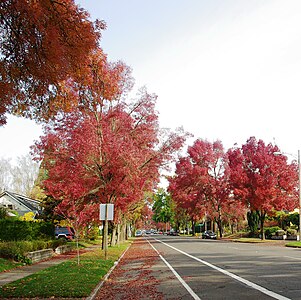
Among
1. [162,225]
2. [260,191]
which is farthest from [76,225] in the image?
[162,225]

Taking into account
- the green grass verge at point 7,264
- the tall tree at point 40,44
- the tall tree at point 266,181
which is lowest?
the green grass verge at point 7,264

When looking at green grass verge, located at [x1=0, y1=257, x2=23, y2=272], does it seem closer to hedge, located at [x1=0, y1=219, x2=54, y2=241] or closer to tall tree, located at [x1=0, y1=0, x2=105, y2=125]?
hedge, located at [x1=0, y1=219, x2=54, y2=241]

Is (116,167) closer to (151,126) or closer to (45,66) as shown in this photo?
(151,126)

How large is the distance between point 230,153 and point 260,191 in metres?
7.73

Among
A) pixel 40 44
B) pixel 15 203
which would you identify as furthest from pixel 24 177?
pixel 40 44

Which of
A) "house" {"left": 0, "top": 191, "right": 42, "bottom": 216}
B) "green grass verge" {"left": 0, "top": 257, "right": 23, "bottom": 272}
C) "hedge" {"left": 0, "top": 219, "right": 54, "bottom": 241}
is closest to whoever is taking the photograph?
"green grass verge" {"left": 0, "top": 257, "right": 23, "bottom": 272}

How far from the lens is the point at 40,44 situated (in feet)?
29.3

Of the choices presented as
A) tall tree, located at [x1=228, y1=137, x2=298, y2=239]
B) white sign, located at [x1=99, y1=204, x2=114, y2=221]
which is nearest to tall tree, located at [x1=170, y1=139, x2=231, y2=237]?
tall tree, located at [x1=228, y1=137, x2=298, y2=239]

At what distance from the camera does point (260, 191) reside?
46.7 m

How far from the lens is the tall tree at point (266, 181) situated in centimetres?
4697

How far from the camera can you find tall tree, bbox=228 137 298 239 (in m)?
47.0

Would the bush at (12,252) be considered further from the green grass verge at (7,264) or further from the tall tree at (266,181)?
the tall tree at (266,181)

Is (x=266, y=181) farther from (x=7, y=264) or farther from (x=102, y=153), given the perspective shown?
(x=7, y=264)

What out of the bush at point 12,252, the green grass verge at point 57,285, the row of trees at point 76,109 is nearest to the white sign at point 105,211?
the row of trees at point 76,109
